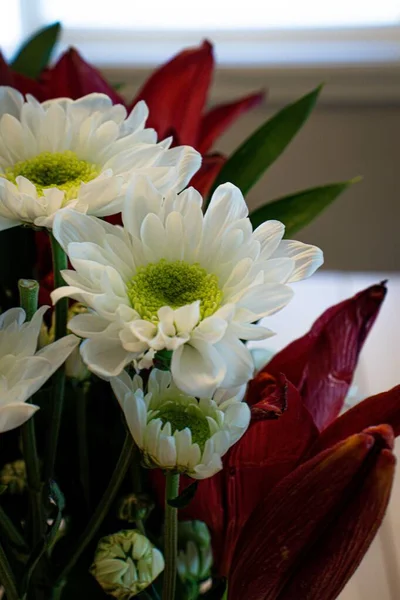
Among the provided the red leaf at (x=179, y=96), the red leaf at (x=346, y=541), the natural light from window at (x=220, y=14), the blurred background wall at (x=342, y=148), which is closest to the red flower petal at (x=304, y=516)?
the red leaf at (x=346, y=541)

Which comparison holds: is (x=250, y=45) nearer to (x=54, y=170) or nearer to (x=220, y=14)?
(x=220, y=14)

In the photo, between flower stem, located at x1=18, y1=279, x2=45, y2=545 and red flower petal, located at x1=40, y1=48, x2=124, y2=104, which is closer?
flower stem, located at x1=18, y1=279, x2=45, y2=545

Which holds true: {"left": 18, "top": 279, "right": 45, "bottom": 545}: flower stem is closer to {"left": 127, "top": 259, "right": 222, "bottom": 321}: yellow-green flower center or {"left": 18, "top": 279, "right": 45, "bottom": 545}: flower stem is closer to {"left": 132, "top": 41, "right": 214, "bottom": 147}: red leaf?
{"left": 127, "top": 259, "right": 222, "bottom": 321}: yellow-green flower center

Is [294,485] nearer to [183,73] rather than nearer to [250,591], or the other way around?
[250,591]

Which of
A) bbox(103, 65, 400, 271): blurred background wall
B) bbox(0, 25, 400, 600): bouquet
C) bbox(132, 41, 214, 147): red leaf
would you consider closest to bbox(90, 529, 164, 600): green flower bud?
bbox(0, 25, 400, 600): bouquet

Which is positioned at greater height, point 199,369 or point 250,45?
point 199,369

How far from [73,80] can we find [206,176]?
93 millimetres

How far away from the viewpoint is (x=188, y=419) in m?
0.27

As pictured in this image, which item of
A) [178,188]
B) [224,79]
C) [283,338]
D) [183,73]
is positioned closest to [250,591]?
[178,188]

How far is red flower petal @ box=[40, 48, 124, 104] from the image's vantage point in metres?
0.42

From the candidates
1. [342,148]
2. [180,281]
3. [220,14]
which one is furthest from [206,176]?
[220,14]

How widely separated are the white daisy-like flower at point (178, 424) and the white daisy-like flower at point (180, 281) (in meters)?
0.02

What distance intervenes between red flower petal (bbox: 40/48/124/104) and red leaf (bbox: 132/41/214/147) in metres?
0.03

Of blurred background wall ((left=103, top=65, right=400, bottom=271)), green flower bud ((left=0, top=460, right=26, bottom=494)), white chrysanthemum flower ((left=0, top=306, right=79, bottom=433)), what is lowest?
blurred background wall ((left=103, top=65, right=400, bottom=271))
